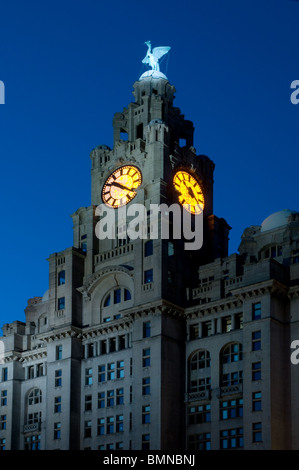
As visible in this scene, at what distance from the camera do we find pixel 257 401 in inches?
3971

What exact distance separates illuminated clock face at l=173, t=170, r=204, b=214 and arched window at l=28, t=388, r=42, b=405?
2706 centimetres

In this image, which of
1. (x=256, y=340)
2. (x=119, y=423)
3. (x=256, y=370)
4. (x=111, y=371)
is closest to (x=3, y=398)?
(x=111, y=371)

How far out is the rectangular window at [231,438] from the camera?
10319 cm

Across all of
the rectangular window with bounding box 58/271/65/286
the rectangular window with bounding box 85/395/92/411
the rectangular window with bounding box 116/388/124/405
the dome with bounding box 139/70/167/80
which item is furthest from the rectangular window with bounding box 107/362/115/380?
the dome with bounding box 139/70/167/80

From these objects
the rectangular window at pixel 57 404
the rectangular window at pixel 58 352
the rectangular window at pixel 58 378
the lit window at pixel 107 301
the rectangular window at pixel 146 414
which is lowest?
the rectangular window at pixel 146 414

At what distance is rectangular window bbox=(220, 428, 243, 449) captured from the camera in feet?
339

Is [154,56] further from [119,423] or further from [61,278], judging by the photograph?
[119,423]

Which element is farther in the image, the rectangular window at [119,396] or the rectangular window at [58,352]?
the rectangular window at [58,352]

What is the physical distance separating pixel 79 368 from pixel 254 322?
2292 centimetres

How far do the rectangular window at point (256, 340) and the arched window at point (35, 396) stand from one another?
3045 centimetres

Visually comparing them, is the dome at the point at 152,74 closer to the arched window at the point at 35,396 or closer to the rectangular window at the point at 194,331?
the rectangular window at the point at 194,331

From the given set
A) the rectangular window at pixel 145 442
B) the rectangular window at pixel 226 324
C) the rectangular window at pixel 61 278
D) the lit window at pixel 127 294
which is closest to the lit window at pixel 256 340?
the rectangular window at pixel 226 324

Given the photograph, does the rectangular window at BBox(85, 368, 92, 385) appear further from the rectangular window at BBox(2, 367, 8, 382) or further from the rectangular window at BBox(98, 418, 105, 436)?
the rectangular window at BBox(2, 367, 8, 382)
